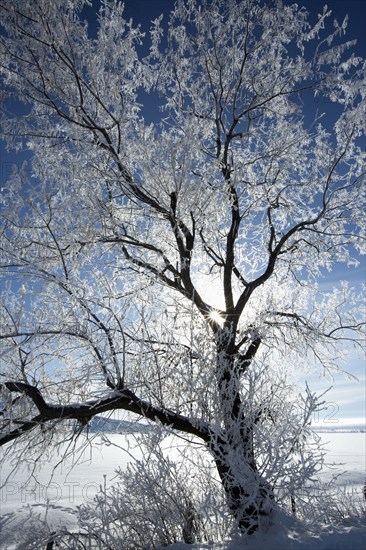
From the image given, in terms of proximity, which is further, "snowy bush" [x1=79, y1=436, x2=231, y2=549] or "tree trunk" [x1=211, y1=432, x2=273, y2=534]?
"snowy bush" [x1=79, y1=436, x2=231, y2=549]

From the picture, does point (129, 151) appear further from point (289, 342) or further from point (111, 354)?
point (289, 342)

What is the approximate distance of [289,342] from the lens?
360 inches

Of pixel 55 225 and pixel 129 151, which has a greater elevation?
pixel 129 151

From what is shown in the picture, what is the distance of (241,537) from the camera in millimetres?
4660

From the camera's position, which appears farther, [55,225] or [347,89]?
[347,89]

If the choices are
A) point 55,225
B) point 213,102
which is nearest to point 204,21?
point 213,102

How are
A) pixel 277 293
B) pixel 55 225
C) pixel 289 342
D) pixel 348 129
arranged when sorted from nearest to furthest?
pixel 55 225 → pixel 348 129 → pixel 289 342 → pixel 277 293

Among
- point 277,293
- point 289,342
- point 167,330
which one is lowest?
point 167,330

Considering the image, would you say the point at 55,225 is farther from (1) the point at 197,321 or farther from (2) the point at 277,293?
(2) the point at 277,293

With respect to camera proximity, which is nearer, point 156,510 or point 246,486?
point 246,486

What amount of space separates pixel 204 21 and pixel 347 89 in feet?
9.96

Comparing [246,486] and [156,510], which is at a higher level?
[246,486]

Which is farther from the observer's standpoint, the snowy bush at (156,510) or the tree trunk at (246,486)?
the snowy bush at (156,510)

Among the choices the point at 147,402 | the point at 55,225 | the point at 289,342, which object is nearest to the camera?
the point at 147,402
